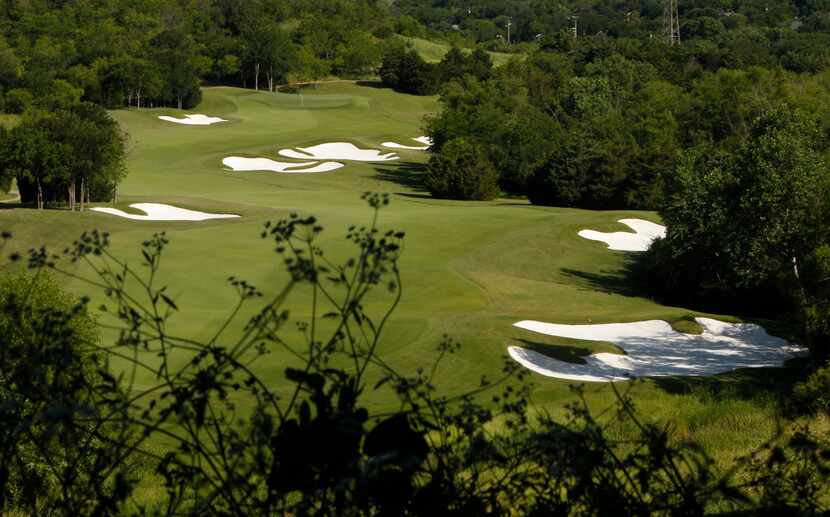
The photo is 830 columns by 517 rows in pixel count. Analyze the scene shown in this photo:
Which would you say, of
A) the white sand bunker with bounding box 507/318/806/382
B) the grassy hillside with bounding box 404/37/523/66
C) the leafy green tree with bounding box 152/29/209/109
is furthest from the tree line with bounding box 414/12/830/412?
the leafy green tree with bounding box 152/29/209/109

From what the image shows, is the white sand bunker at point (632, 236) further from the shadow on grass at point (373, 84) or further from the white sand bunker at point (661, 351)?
the shadow on grass at point (373, 84)

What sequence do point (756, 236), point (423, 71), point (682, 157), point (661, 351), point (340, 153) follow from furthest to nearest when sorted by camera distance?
point (423, 71)
point (340, 153)
point (682, 157)
point (756, 236)
point (661, 351)

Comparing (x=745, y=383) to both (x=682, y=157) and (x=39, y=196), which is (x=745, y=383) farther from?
(x=39, y=196)

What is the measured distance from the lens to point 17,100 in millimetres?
80875

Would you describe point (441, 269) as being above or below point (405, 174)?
above

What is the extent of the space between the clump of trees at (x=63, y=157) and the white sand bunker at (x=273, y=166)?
16.4 m

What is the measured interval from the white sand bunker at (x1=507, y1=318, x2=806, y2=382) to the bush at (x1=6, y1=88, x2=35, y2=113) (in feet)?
220

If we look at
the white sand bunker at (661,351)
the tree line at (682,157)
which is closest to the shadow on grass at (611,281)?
the tree line at (682,157)

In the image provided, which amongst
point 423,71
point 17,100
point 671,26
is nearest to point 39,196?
point 17,100

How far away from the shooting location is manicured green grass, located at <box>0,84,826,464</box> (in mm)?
17562

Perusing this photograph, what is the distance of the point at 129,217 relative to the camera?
38.5m

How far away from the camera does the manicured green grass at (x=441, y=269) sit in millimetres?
17562

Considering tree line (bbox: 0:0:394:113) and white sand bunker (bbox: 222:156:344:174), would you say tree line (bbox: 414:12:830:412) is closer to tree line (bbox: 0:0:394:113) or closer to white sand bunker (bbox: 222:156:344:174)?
white sand bunker (bbox: 222:156:344:174)

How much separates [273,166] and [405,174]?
8.44 meters
